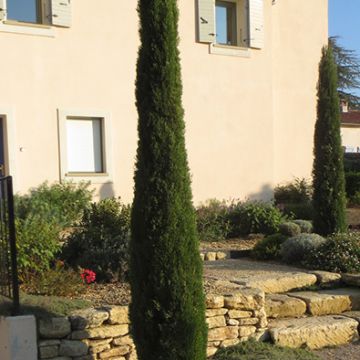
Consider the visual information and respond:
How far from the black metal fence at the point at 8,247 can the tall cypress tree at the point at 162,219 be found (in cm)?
117

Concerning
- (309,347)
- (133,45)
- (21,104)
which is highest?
(133,45)

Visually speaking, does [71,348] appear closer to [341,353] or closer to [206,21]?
[341,353]

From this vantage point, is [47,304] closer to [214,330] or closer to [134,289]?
[134,289]

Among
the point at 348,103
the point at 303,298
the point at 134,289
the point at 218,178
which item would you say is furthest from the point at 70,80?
the point at 348,103

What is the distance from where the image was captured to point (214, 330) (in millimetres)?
5793

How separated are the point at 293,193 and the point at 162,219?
10.4m

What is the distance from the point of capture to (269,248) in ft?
30.4

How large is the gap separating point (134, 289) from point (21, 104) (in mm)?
7080

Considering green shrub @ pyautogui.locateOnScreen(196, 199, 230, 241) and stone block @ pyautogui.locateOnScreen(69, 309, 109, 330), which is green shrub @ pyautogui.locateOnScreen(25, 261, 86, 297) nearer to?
stone block @ pyautogui.locateOnScreen(69, 309, 109, 330)

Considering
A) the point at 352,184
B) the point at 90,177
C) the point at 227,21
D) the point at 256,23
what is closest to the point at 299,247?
the point at 90,177

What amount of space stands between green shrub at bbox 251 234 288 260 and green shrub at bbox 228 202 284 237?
1577 millimetres

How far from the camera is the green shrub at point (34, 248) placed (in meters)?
6.36

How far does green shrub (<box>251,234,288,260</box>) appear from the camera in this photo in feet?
30.1

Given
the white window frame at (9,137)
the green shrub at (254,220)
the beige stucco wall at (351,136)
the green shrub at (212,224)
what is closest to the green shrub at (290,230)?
the green shrub at (254,220)
